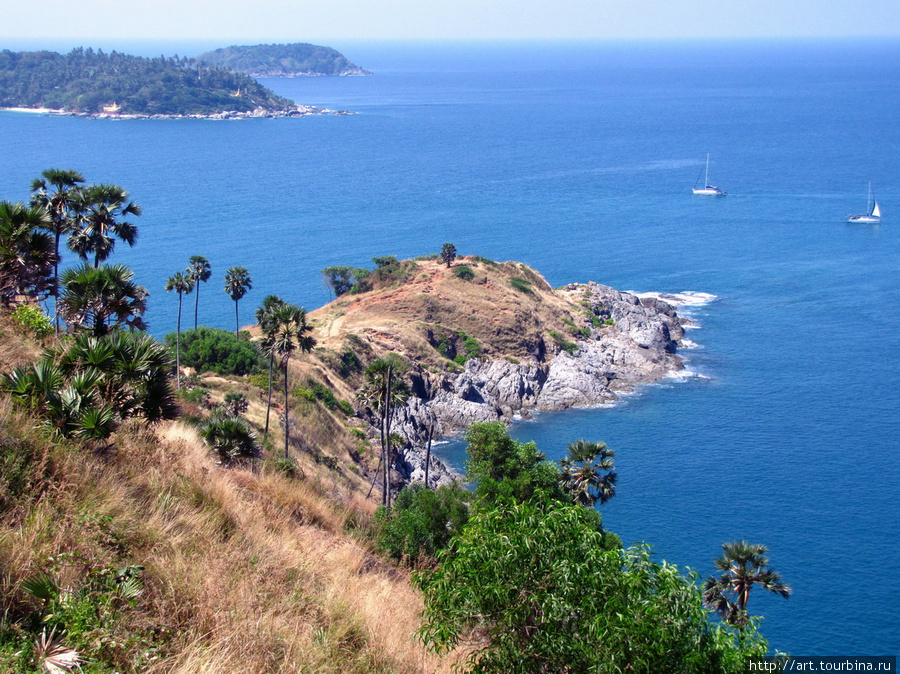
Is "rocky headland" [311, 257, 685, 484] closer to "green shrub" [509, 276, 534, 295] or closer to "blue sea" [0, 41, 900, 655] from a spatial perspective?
"green shrub" [509, 276, 534, 295]

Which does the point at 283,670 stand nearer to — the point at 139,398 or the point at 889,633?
the point at 139,398

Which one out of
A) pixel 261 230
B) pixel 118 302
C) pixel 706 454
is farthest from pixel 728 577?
pixel 261 230

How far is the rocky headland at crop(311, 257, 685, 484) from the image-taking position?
73.3 m

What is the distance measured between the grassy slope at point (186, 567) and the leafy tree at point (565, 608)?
63.2 inches

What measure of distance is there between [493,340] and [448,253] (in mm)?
13513

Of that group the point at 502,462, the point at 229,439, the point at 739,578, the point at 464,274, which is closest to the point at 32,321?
the point at 229,439

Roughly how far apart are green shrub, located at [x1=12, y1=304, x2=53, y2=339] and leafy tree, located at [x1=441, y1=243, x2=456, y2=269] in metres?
68.8

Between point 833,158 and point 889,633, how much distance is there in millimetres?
168277

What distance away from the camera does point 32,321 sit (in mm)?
20844

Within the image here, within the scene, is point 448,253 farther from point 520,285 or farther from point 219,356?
point 219,356

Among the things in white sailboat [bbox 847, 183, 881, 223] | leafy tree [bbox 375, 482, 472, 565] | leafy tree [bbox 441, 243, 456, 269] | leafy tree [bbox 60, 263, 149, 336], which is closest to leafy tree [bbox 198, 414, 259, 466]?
leafy tree [bbox 60, 263, 149, 336]

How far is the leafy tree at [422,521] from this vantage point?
84.6ft

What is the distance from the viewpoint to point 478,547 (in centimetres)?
1239

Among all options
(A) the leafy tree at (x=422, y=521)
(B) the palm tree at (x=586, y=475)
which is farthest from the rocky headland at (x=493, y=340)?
(A) the leafy tree at (x=422, y=521)
